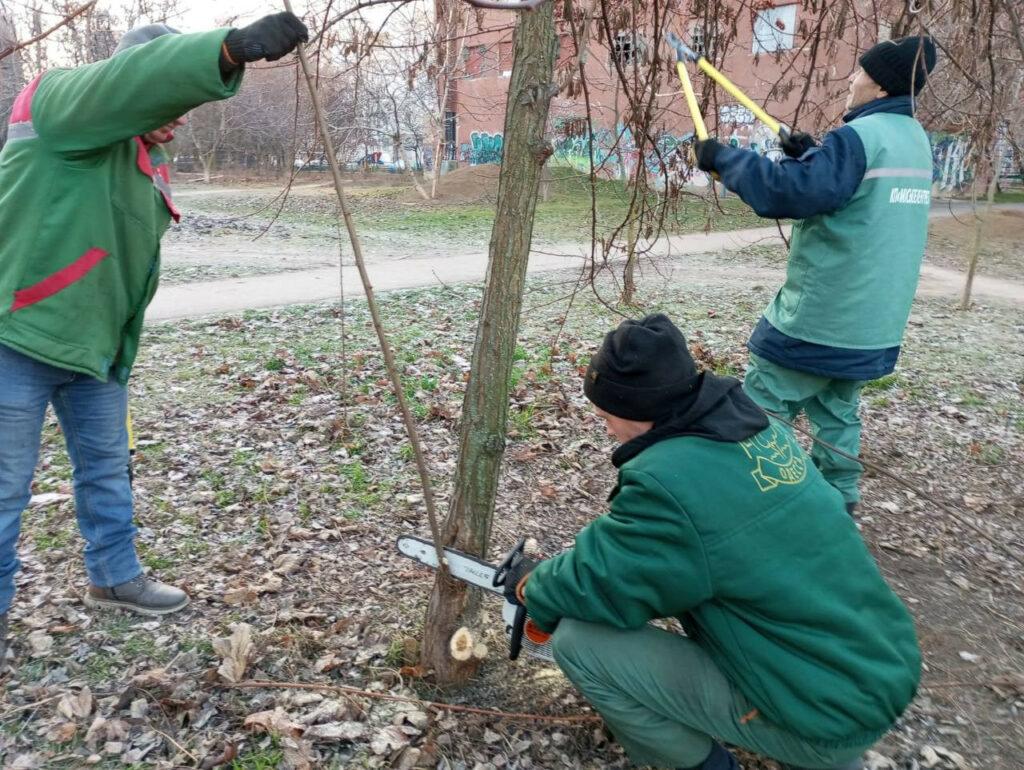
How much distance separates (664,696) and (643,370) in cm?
81

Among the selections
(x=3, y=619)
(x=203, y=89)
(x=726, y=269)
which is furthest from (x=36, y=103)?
(x=726, y=269)

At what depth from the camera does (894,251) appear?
9.78ft

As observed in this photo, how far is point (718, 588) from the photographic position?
177cm

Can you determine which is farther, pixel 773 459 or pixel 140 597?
pixel 140 597

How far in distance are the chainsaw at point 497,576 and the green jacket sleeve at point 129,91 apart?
53.4 inches

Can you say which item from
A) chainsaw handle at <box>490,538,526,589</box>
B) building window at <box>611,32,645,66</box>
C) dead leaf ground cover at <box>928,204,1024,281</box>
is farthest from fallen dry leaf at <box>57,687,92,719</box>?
dead leaf ground cover at <box>928,204,1024,281</box>

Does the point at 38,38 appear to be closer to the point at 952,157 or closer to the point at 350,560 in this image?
the point at 350,560

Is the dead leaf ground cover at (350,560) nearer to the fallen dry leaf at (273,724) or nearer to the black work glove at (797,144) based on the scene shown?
the fallen dry leaf at (273,724)

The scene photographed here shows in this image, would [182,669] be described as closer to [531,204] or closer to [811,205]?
[531,204]

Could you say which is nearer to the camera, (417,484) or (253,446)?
(417,484)

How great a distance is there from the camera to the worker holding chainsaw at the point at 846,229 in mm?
2840

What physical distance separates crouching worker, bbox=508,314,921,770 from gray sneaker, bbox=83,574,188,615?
1465 millimetres

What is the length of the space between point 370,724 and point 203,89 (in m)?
1.79

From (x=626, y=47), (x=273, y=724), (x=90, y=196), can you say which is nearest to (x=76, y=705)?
(x=273, y=724)
